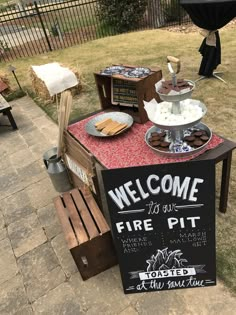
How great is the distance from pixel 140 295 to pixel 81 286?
1.86 ft

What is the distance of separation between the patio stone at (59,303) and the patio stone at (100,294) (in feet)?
0.17

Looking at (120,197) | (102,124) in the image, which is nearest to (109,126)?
(102,124)

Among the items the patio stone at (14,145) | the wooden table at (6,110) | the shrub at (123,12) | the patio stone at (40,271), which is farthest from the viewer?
the shrub at (123,12)

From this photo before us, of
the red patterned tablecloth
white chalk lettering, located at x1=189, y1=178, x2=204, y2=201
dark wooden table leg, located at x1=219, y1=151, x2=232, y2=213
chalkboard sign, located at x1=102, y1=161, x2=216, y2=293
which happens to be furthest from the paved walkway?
the red patterned tablecloth

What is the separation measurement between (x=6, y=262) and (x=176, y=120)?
2.32 m

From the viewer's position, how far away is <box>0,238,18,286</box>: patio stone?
3.15 m

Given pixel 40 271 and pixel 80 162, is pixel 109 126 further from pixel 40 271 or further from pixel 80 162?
pixel 40 271

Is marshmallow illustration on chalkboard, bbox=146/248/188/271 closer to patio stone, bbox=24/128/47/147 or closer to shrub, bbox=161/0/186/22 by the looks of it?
patio stone, bbox=24/128/47/147

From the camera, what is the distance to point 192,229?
2.40 m

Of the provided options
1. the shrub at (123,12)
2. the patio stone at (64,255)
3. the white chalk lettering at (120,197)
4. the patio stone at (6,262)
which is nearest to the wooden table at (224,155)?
the white chalk lettering at (120,197)

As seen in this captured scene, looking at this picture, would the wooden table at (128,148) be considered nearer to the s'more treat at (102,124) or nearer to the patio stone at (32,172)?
the s'more treat at (102,124)

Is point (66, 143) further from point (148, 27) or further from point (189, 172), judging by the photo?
point (148, 27)

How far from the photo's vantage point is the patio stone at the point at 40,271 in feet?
9.65

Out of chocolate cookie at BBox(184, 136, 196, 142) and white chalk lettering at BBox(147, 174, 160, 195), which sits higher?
white chalk lettering at BBox(147, 174, 160, 195)
